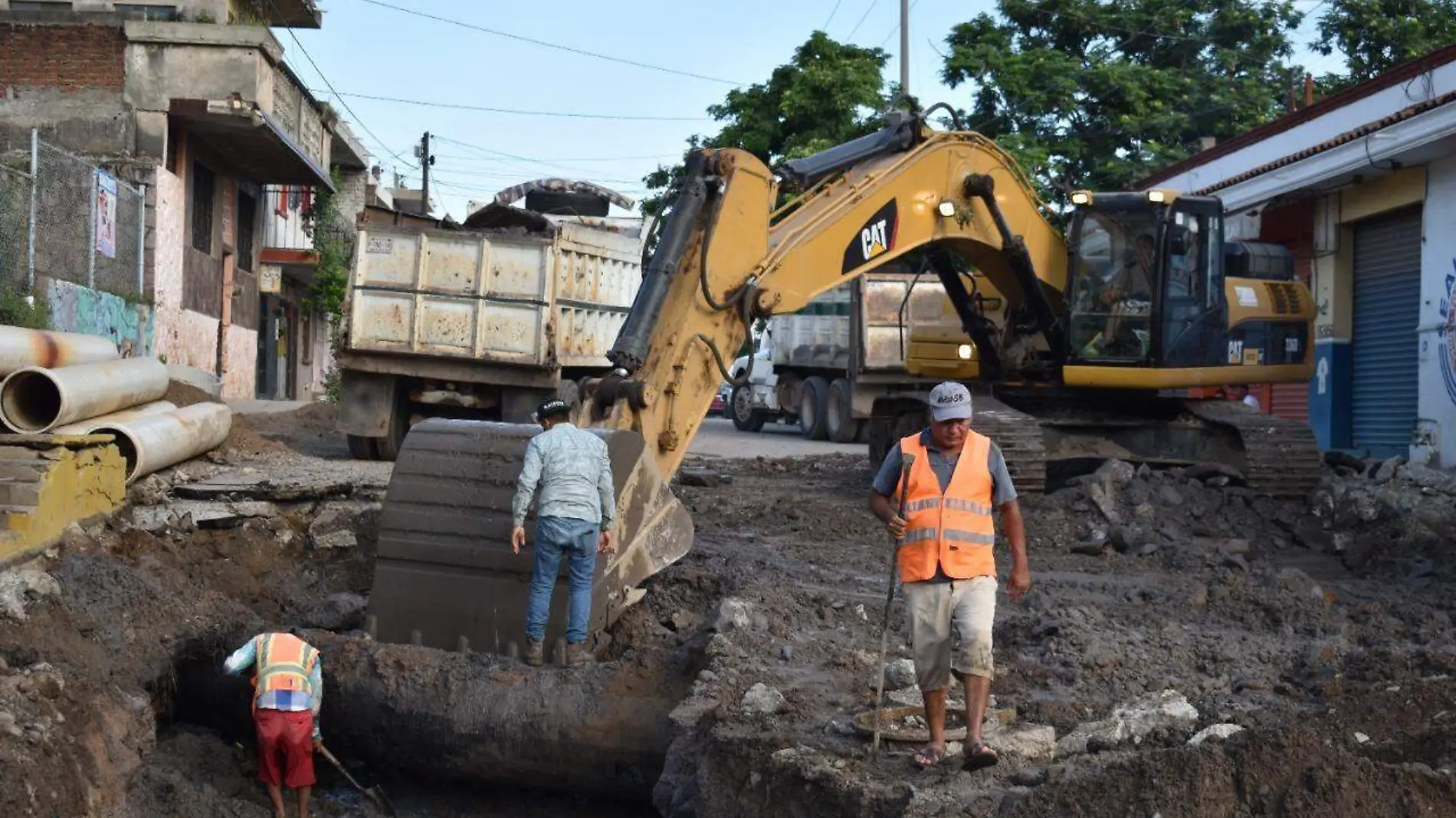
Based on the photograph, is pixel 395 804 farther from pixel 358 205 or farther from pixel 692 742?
pixel 358 205

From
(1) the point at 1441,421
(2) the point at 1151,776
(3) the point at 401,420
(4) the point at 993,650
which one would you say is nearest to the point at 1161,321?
(1) the point at 1441,421

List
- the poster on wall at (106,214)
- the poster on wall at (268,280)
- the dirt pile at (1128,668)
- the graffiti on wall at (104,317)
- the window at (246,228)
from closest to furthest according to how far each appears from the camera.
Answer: the dirt pile at (1128,668) < the graffiti on wall at (104,317) < the poster on wall at (106,214) < the window at (246,228) < the poster on wall at (268,280)

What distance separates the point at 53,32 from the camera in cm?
2070

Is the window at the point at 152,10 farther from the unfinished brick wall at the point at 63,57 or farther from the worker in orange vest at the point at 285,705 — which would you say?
the worker in orange vest at the point at 285,705

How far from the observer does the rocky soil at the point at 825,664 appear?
4883mm

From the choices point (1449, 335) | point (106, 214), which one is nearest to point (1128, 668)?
point (1449, 335)

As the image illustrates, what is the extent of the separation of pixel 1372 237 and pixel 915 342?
6.95m

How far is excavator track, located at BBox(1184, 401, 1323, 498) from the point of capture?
12055mm

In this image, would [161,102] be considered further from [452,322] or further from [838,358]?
[838,358]

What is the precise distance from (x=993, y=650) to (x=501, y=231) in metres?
8.83

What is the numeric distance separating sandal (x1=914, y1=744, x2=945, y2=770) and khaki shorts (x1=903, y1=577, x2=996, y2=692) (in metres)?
0.24

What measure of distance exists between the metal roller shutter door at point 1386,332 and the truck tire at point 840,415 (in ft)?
26.1

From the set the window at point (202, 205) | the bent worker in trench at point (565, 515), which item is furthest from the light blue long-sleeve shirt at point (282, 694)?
the window at point (202, 205)

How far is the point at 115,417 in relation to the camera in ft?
35.6
